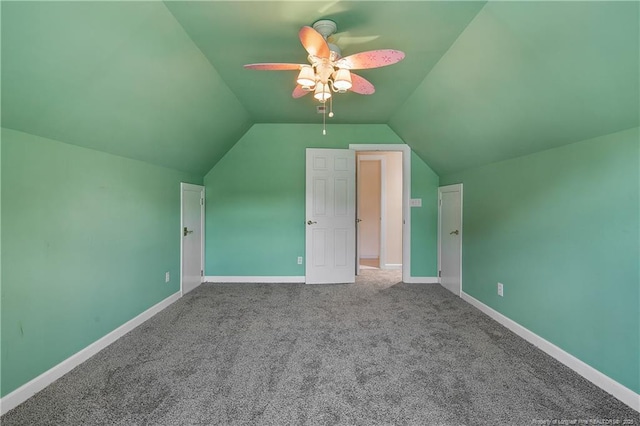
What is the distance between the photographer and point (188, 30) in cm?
185

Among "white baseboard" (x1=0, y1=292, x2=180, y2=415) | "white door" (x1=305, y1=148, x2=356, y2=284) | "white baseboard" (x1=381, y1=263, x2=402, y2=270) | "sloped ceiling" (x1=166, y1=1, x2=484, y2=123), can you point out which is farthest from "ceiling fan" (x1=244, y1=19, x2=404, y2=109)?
"white baseboard" (x1=381, y1=263, x2=402, y2=270)

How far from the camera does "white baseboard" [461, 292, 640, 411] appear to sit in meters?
1.55

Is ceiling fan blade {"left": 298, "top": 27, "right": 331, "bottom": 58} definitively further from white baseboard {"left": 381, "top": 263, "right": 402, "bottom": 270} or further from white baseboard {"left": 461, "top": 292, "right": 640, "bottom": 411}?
white baseboard {"left": 381, "top": 263, "right": 402, "bottom": 270}

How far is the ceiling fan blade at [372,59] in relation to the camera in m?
1.54

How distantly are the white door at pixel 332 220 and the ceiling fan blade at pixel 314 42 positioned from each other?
244cm

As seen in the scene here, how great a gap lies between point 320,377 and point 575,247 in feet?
6.55

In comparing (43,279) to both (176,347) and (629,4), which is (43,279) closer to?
(176,347)

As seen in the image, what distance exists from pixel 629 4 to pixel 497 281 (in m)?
2.30

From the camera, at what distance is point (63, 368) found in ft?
6.02

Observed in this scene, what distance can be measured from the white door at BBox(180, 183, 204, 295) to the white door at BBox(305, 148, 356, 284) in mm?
1560

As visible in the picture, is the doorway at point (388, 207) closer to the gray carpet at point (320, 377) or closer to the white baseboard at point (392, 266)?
the white baseboard at point (392, 266)

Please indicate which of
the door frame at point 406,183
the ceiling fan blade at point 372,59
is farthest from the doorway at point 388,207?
the ceiling fan blade at point 372,59

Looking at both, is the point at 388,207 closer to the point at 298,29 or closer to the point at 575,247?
the point at 575,247

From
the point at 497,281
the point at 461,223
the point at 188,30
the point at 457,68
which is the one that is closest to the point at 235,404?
the point at 188,30
